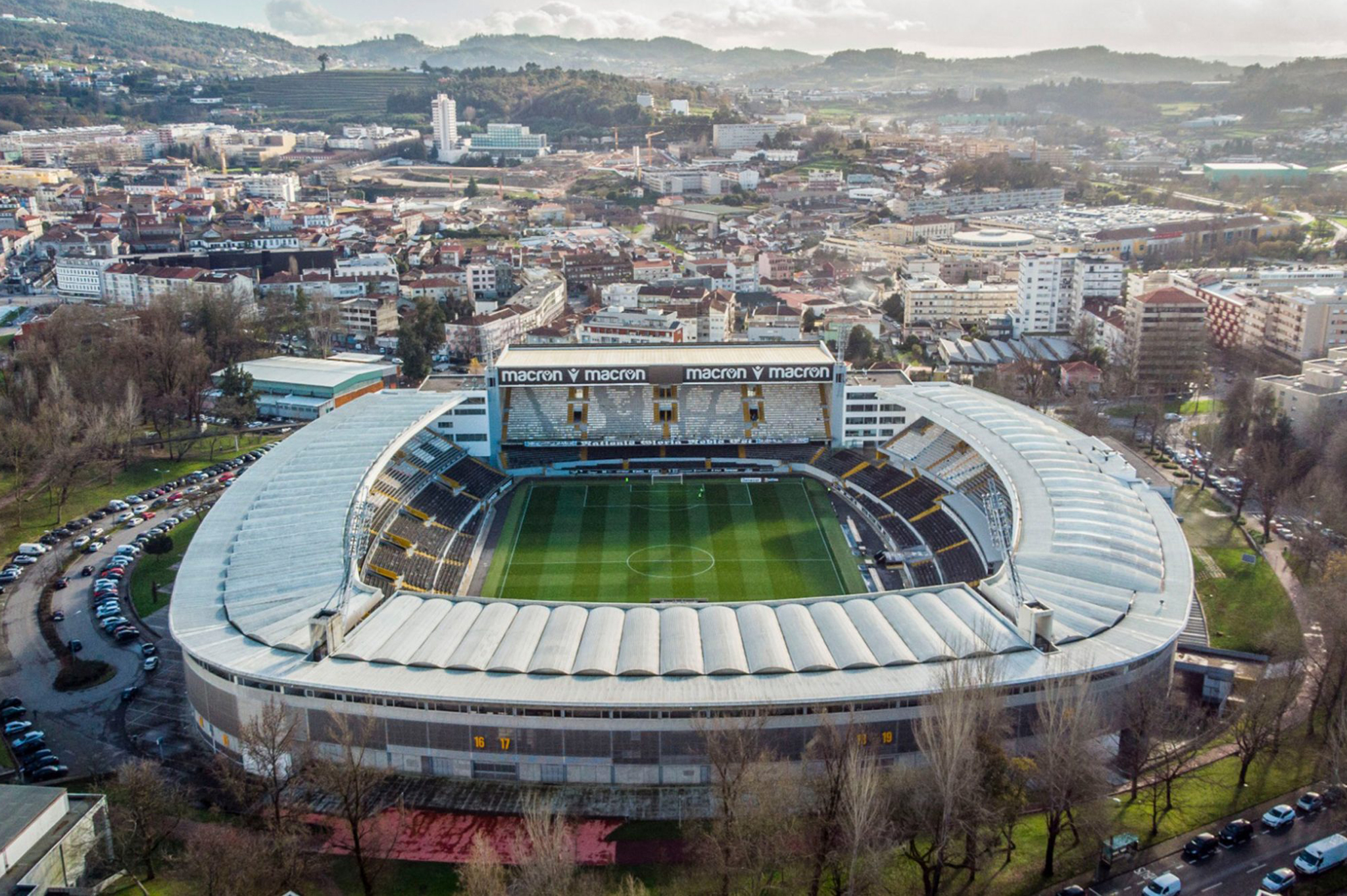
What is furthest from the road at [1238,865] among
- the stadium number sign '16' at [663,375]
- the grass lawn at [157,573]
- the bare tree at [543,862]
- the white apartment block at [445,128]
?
the white apartment block at [445,128]

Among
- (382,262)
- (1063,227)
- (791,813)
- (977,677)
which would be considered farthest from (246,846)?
(1063,227)

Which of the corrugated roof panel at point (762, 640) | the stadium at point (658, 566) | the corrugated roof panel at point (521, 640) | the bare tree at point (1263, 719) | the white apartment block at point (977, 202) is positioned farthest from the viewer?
the white apartment block at point (977, 202)

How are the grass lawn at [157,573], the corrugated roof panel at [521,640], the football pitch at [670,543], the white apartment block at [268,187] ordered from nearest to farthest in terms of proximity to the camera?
the corrugated roof panel at [521,640]
the grass lawn at [157,573]
the football pitch at [670,543]
the white apartment block at [268,187]

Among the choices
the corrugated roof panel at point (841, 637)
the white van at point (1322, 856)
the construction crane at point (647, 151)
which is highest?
the construction crane at point (647, 151)

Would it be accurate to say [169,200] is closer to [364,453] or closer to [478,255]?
[478,255]

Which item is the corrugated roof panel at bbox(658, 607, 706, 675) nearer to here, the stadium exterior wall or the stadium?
the stadium

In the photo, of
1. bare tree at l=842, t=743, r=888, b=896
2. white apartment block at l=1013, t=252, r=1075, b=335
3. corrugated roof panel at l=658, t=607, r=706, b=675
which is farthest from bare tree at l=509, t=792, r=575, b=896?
white apartment block at l=1013, t=252, r=1075, b=335

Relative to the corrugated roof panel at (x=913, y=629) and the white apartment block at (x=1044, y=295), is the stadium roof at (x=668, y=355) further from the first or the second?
the white apartment block at (x=1044, y=295)
